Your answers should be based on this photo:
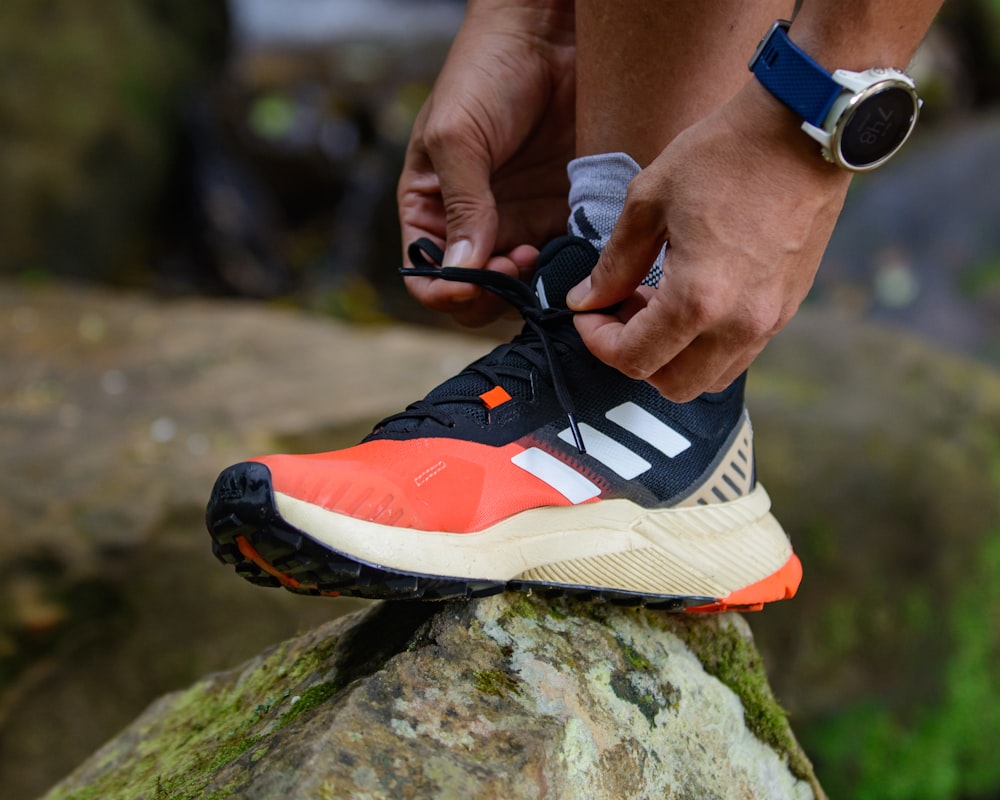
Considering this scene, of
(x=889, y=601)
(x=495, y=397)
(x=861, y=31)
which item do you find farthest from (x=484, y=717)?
(x=889, y=601)

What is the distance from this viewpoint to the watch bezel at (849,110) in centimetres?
89

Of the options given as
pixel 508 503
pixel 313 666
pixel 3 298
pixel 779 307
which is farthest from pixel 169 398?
pixel 779 307

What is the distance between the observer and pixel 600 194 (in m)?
1.25

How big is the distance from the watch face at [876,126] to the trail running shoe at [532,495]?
0.40 meters

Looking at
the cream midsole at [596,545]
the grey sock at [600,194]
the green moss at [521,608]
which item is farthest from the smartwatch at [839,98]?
the green moss at [521,608]

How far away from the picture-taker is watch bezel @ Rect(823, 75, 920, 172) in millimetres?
887

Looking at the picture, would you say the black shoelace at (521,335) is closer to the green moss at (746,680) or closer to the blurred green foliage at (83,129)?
the green moss at (746,680)

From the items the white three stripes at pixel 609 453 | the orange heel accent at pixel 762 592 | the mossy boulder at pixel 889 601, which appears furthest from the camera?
the mossy boulder at pixel 889 601

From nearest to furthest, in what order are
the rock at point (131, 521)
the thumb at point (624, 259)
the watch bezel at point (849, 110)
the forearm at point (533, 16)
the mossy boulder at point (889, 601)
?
the watch bezel at point (849, 110) → the thumb at point (624, 259) → the forearm at point (533, 16) → the rock at point (131, 521) → the mossy boulder at point (889, 601)

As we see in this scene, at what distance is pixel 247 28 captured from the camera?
7.38 meters

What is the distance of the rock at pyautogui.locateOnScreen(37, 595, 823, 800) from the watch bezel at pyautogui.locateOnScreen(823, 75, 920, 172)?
665 millimetres

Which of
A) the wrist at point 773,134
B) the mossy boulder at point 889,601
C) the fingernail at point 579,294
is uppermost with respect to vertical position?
the wrist at point 773,134

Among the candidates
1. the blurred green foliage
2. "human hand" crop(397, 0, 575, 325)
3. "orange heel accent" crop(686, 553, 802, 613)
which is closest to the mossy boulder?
"orange heel accent" crop(686, 553, 802, 613)

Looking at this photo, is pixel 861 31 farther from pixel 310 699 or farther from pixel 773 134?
pixel 310 699
